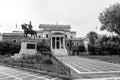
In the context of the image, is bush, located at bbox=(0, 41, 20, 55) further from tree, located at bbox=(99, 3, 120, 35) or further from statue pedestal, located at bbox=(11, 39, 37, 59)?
tree, located at bbox=(99, 3, 120, 35)

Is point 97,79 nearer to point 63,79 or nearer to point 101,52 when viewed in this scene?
point 63,79

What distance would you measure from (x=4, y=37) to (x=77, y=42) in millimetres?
36329

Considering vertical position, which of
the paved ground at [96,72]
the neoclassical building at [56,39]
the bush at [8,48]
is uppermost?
the neoclassical building at [56,39]

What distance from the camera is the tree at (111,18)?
23.5 meters

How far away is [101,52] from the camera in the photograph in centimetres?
→ 4453

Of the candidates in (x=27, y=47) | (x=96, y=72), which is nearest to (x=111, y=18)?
(x=96, y=72)

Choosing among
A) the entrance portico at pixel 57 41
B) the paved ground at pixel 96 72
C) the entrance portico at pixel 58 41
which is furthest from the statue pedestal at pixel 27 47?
the entrance portico at pixel 58 41

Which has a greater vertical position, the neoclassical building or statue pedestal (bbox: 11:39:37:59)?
the neoclassical building

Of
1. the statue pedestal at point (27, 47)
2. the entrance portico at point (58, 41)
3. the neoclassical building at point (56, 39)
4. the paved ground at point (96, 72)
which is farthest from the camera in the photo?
the entrance portico at point (58, 41)

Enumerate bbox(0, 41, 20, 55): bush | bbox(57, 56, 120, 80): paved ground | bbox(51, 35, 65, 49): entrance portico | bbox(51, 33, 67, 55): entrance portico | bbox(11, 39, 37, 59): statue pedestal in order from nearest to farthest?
bbox(57, 56, 120, 80): paved ground, bbox(11, 39, 37, 59): statue pedestal, bbox(0, 41, 20, 55): bush, bbox(51, 33, 67, 55): entrance portico, bbox(51, 35, 65, 49): entrance portico

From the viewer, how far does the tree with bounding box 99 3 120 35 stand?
2350 centimetres

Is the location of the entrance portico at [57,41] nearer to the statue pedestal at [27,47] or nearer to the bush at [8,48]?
the bush at [8,48]

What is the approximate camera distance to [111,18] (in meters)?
24.2

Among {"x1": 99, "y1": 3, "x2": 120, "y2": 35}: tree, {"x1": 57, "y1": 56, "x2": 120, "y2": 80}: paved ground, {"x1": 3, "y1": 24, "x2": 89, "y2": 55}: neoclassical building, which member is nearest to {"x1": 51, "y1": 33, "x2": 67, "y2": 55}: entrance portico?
{"x1": 3, "y1": 24, "x2": 89, "y2": 55}: neoclassical building
